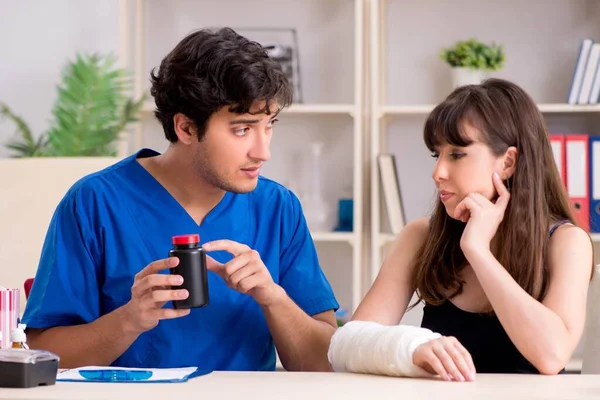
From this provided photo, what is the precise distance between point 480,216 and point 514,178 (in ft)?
0.44

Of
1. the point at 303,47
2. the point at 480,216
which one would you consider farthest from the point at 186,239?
the point at 303,47

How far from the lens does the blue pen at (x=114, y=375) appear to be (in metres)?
1.22

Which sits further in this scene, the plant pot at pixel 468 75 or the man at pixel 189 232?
the plant pot at pixel 468 75

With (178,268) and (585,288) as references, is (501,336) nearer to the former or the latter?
(585,288)

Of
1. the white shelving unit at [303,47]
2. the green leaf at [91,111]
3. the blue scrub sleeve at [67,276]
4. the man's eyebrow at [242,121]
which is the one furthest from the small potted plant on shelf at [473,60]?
the blue scrub sleeve at [67,276]

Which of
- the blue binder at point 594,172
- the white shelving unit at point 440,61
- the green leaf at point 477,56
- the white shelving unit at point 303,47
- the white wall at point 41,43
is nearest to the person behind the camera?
the blue binder at point 594,172

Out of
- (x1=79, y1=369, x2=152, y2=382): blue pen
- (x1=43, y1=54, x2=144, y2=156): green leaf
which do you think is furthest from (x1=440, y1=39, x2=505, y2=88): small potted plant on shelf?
(x1=79, y1=369, x2=152, y2=382): blue pen

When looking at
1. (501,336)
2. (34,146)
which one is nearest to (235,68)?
(501,336)

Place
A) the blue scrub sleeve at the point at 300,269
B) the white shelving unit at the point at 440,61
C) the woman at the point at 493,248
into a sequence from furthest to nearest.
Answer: the white shelving unit at the point at 440,61 < the blue scrub sleeve at the point at 300,269 < the woman at the point at 493,248

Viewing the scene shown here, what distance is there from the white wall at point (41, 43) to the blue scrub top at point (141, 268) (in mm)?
1879

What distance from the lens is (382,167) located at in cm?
305

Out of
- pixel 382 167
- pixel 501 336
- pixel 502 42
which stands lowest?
pixel 501 336

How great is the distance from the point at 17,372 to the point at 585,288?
924 mm

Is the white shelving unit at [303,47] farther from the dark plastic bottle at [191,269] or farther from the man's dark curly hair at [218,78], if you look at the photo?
the dark plastic bottle at [191,269]
